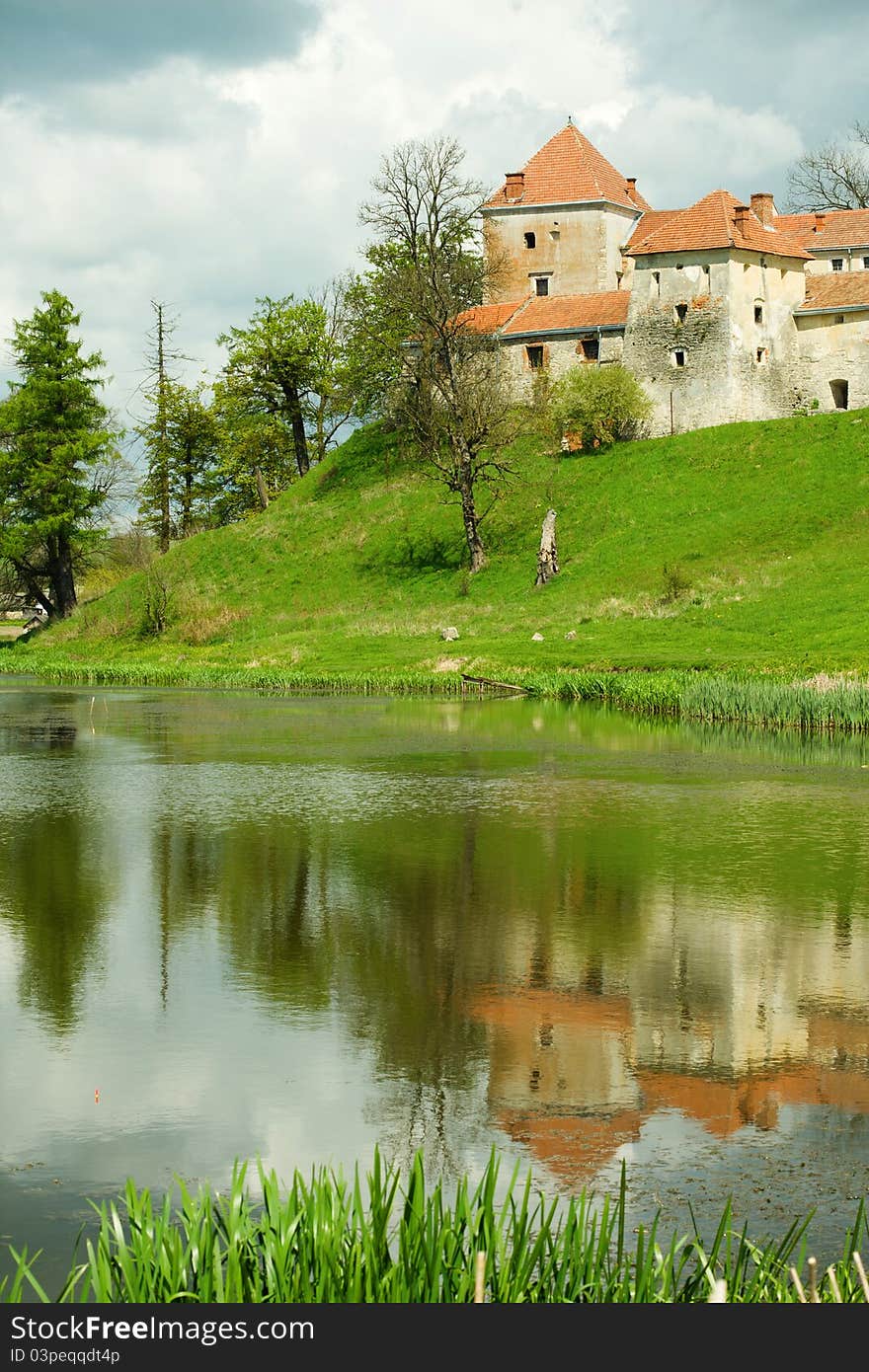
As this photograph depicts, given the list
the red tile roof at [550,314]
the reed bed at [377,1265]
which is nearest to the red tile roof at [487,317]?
the red tile roof at [550,314]

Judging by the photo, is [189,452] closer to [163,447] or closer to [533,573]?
[163,447]

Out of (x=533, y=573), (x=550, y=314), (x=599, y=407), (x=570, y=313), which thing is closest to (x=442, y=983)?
(x=533, y=573)

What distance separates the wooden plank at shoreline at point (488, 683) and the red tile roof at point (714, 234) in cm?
3192

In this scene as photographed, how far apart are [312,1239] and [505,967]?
258 inches

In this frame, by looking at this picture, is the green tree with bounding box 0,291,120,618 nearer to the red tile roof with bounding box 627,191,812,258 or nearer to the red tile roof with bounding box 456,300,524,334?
the red tile roof with bounding box 456,300,524,334

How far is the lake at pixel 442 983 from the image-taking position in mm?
7862

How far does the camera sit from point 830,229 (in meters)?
83.5

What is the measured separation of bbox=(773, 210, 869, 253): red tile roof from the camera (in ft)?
268

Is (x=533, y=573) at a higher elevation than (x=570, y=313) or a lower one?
lower

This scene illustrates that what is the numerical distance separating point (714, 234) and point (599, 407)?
9396 millimetres

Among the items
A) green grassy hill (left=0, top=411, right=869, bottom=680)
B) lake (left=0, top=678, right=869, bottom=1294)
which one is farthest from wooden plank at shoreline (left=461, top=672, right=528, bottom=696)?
lake (left=0, top=678, right=869, bottom=1294)

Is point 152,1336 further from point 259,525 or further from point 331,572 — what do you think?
point 259,525

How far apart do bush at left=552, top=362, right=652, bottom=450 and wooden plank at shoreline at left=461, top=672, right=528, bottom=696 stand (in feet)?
85.8

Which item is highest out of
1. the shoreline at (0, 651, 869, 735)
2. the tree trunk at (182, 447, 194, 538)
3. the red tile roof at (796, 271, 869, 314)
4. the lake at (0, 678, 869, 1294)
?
the red tile roof at (796, 271, 869, 314)
